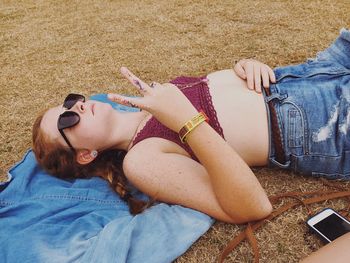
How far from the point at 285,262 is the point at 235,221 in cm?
34

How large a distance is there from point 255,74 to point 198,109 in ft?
1.42

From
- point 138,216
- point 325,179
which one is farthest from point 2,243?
point 325,179

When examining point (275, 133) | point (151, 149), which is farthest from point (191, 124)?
point (275, 133)

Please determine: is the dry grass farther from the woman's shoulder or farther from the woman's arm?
the woman's arm

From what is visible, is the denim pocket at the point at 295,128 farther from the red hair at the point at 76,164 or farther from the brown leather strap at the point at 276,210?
the red hair at the point at 76,164

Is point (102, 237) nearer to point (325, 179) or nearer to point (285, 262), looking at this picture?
point (285, 262)

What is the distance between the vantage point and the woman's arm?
2.14 m

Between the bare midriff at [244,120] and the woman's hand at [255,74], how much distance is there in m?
0.05

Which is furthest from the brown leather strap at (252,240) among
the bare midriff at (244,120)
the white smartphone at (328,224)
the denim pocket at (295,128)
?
the denim pocket at (295,128)

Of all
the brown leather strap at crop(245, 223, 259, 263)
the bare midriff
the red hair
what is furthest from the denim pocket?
the red hair

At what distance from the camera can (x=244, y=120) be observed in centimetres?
248

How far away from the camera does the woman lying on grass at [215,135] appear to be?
2.18 meters

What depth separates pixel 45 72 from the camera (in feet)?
14.8

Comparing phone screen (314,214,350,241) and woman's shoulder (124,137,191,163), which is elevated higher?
woman's shoulder (124,137,191,163)
